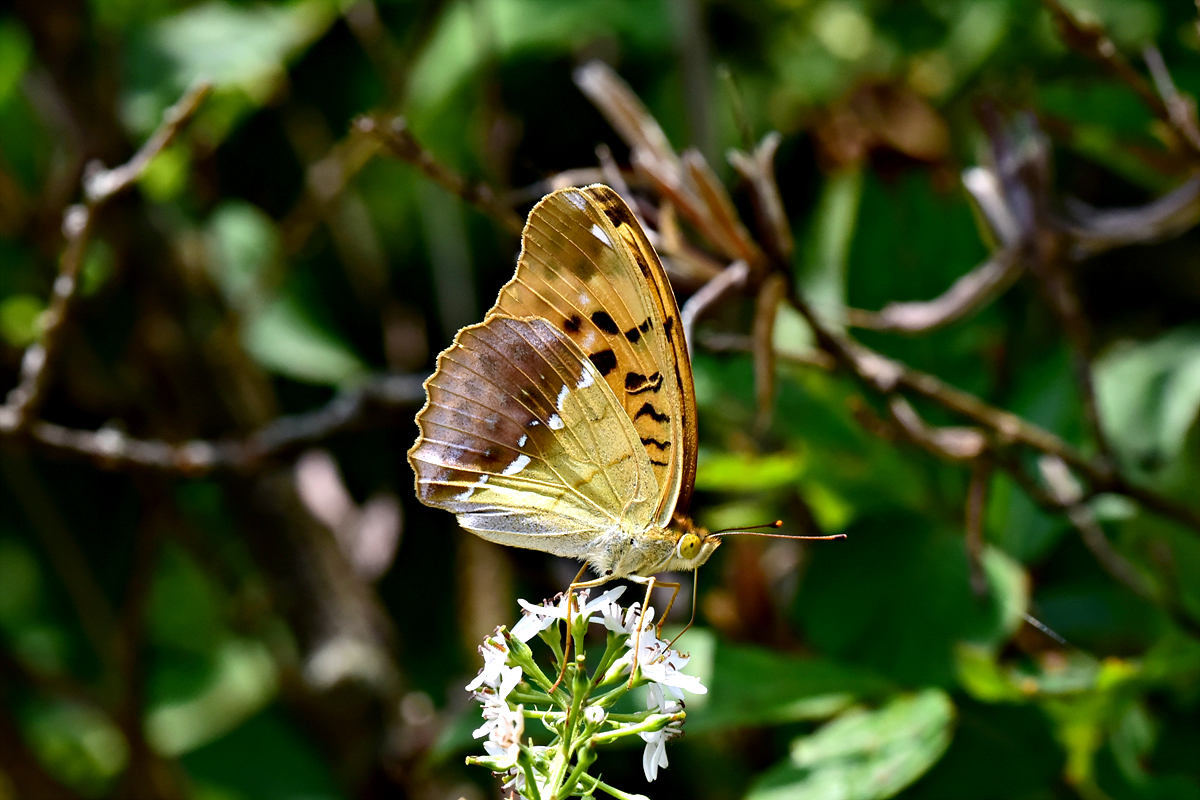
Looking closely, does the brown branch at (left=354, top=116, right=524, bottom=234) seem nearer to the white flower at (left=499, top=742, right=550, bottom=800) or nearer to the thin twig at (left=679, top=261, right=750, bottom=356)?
the thin twig at (left=679, top=261, right=750, bottom=356)

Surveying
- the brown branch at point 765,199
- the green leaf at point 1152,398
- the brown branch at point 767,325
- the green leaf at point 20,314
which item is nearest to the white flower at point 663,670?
the brown branch at point 767,325

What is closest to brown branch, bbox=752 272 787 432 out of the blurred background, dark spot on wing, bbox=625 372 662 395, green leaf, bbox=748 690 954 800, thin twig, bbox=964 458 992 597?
the blurred background

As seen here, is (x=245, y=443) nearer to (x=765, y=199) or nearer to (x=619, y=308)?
(x=619, y=308)

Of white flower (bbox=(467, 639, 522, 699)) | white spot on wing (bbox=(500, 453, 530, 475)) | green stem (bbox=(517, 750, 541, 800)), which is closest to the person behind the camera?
green stem (bbox=(517, 750, 541, 800))

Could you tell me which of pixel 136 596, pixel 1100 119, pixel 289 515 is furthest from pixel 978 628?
pixel 136 596

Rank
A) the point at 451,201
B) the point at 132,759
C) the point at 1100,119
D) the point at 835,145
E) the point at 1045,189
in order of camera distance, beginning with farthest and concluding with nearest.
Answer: the point at 451,201 < the point at 132,759 < the point at 835,145 < the point at 1100,119 < the point at 1045,189

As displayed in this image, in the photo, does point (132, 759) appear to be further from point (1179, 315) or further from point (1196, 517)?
point (1179, 315)

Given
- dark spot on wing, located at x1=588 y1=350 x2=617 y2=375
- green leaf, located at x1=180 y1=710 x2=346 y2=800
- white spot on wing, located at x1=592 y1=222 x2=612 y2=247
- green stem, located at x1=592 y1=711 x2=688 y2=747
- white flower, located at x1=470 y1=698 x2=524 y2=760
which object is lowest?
green leaf, located at x1=180 y1=710 x2=346 y2=800
